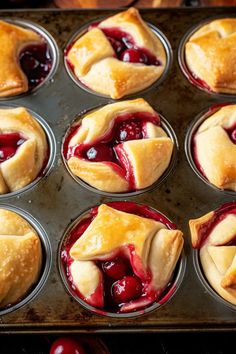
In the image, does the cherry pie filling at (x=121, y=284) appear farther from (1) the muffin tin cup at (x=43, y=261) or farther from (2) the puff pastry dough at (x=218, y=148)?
(2) the puff pastry dough at (x=218, y=148)

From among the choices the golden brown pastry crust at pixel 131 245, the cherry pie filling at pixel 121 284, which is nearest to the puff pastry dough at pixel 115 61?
the golden brown pastry crust at pixel 131 245

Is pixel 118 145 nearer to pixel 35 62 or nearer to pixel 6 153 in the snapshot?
pixel 6 153

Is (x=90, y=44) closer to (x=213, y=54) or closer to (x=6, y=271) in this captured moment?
(x=213, y=54)

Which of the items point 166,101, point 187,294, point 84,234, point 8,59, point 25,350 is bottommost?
point 25,350

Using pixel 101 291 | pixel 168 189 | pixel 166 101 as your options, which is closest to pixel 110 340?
pixel 101 291

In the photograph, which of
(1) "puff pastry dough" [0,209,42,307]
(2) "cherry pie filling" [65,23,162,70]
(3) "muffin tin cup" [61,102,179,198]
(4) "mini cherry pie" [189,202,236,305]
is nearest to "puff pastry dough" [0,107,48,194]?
(3) "muffin tin cup" [61,102,179,198]

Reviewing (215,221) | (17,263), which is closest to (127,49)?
(215,221)
